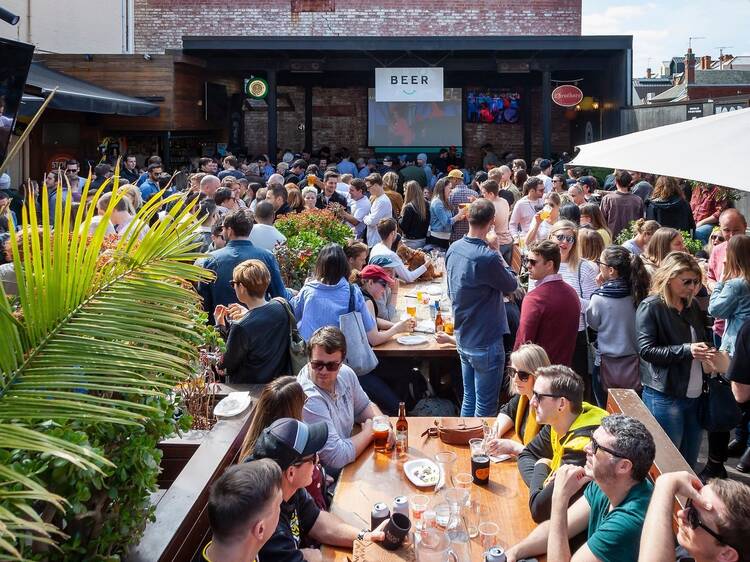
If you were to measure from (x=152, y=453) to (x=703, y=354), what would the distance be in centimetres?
322

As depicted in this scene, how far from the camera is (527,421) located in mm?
3893

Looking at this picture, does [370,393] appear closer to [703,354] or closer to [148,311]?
[703,354]

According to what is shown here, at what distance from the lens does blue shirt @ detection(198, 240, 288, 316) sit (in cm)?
554

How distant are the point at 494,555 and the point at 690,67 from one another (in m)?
32.0

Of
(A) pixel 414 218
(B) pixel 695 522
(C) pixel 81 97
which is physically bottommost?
(B) pixel 695 522

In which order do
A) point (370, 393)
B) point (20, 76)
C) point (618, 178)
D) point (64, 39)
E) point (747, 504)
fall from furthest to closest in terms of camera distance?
point (64, 39)
point (618, 178)
point (370, 393)
point (20, 76)
point (747, 504)

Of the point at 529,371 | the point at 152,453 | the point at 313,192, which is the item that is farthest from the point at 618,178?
the point at 152,453

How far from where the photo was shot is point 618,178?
885 centimetres

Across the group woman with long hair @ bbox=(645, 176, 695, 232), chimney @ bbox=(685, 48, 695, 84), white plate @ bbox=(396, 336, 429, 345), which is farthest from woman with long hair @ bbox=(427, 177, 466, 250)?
chimney @ bbox=(685, 48, 695, 84)

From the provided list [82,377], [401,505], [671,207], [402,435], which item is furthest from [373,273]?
[671,207]

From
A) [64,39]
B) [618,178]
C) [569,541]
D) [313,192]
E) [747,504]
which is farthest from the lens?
[64,39]

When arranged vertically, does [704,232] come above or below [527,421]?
above

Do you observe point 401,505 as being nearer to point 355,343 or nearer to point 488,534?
point 488,534

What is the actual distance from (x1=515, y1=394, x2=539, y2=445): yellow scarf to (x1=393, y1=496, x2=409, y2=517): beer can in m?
0.92
